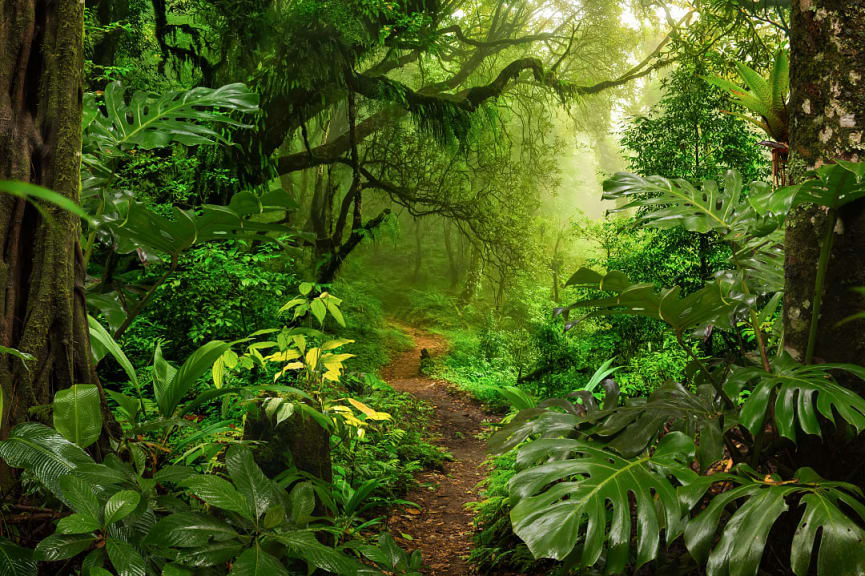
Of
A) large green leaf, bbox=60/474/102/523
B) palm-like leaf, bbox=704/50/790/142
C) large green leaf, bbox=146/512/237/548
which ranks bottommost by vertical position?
large green leaf, bbox=146/512/237/548

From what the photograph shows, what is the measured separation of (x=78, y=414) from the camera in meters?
0.99

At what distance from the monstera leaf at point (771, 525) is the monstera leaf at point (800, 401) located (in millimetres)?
121

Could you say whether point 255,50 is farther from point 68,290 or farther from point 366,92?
point 68,290

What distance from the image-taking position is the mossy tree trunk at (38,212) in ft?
3.44

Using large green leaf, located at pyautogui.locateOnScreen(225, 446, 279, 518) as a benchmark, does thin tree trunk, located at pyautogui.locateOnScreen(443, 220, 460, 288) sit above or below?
below

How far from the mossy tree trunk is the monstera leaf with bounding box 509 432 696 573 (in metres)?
1.00

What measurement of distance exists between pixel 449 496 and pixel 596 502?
8.24 feet

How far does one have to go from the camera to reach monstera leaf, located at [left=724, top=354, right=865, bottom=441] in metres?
1.09

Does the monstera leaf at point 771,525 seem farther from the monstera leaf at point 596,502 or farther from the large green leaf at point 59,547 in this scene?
the large green leaf at point 59,547

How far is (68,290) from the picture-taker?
1.13 meters

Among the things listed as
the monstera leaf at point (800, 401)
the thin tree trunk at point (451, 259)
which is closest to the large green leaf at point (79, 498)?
the monstera leaf at point (800, 401)

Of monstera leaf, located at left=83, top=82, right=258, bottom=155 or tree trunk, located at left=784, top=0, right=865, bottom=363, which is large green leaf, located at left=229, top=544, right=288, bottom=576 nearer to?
monstera leaf, located at left=83, top=82, right=258, bottom=155

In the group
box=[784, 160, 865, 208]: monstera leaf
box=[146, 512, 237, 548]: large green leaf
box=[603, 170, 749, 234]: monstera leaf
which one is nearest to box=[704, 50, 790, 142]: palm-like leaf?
box=[603, 170, 749, 234]: monstera leaf

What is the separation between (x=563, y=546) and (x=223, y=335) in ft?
12.4
